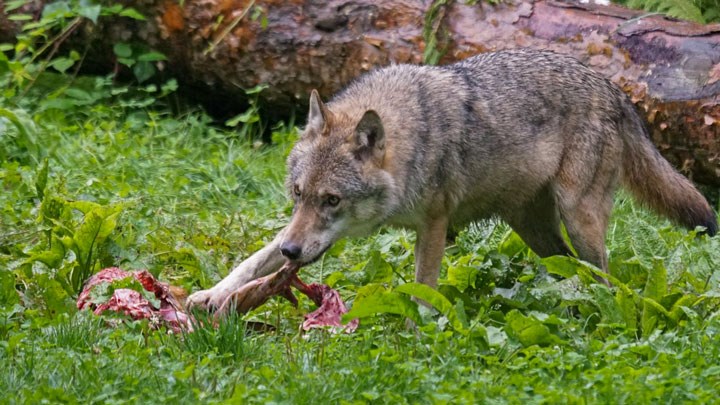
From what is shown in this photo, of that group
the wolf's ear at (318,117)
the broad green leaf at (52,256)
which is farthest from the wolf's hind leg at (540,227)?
the broad green leaf at (52,256)

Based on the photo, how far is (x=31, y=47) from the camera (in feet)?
32.0

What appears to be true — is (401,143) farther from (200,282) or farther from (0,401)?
(0,401)

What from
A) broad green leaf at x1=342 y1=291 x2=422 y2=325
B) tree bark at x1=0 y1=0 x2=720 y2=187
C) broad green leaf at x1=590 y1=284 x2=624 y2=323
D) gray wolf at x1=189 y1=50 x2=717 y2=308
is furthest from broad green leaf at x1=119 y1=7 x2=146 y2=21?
broad green leaf at x1=590 y1=284 x2=624 y2=323

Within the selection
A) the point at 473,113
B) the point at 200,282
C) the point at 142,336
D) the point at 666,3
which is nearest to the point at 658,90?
the point at 666,3

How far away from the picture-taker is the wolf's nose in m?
5.73

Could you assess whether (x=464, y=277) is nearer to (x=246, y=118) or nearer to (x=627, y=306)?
(x=627, y=306)

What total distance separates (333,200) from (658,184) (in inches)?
84.5

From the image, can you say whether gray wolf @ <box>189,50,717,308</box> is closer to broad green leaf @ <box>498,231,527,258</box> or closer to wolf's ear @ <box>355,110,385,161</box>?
wolf's ear @ <box>355,110,385,161</box>

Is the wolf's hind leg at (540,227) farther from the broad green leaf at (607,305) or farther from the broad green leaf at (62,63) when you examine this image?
the broad green leaf at (62,63)

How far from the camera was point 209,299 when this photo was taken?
6.04m

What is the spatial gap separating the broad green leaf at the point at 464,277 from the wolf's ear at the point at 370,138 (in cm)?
77

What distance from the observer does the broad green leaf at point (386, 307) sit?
5.45 metres

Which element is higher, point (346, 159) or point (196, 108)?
point (346, 159)

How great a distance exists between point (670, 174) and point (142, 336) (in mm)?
3375
